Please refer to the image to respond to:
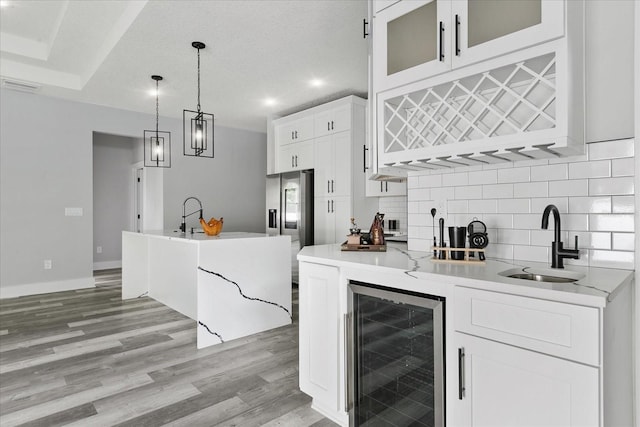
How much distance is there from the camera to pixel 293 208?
212 inches

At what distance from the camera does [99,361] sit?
265 cm

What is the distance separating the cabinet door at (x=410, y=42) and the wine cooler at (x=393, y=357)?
1081 millimetres

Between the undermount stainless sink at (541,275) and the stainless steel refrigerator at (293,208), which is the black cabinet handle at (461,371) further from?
the stainless steel refrigerator at (293,208)

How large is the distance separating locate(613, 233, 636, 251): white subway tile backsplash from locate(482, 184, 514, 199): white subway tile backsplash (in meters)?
0.46

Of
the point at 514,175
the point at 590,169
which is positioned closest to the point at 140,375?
the point at 514,175

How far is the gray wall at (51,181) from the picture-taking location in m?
4.70

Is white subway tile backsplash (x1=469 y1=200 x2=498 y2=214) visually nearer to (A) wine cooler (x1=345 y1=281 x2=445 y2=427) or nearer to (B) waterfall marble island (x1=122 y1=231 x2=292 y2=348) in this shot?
(A) wine cooler (x1=345 y1=281 x2=445 y2=427)

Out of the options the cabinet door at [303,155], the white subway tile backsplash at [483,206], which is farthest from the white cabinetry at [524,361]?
the cabinet door at [303,155]

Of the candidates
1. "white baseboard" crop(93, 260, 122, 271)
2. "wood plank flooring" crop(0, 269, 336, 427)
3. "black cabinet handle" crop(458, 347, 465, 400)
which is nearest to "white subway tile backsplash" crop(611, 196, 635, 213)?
"black cabinet handle" crop(458, 347, 465, 400)

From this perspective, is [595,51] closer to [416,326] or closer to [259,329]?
[416,326]

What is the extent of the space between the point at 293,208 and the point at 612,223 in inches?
165

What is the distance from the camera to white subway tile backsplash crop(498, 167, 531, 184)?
177 cm

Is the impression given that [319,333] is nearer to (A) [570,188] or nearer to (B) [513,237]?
(B) [513,237]

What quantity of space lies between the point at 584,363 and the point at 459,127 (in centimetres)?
126
